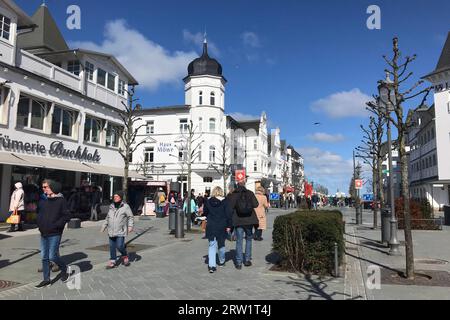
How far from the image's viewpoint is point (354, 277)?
26.0ft

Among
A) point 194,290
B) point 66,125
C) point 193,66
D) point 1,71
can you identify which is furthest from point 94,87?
point 193,66

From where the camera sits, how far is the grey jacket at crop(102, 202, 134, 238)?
28.6ft

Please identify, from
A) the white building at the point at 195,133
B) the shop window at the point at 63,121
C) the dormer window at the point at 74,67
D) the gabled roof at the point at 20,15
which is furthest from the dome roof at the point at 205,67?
the gabled roof at the point at 20,15

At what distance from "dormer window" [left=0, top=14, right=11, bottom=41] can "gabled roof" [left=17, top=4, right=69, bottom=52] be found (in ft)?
26.4

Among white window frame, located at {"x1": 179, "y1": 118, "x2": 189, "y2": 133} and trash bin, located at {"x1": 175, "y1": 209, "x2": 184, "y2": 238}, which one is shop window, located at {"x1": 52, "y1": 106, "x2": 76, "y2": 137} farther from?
white window frame, located at {"x1": 179, "y1": 118, "x2": 189, "y2": 133}

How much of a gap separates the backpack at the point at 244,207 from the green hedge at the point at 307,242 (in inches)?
31.5

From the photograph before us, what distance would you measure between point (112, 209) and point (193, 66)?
4401cm

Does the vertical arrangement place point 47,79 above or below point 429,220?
above

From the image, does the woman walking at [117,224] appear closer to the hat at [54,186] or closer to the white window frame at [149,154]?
the hat at [54,186]

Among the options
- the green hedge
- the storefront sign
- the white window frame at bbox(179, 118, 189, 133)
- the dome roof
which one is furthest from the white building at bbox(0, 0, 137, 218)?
the dome roof

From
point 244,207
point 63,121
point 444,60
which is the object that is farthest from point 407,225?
point 444,60

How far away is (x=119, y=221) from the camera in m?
8.76

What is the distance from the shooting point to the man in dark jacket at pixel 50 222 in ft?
23.8
